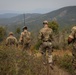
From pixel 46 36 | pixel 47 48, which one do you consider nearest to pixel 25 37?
pixel 47 48

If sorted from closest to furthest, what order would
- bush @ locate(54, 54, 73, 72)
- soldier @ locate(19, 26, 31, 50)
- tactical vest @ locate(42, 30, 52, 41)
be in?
1. tactical vest @ locate(42, 30, 52, 41)
2. bush @ locate(54, 54, 73, 72)
3. soldier @ locate(19, 26, 31, 50)

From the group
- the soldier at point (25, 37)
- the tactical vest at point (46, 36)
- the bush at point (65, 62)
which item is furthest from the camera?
the soldier at point (25, 37)

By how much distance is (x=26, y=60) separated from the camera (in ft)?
26.6

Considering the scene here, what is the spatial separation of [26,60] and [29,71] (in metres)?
0.42

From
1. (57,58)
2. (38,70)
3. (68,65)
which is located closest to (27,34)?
(57,58)

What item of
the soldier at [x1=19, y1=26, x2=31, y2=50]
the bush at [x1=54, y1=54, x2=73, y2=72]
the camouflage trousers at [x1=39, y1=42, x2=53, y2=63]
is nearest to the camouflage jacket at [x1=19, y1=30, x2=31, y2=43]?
the soldier at [x1=19, y1=26, x2=31, y2=50]

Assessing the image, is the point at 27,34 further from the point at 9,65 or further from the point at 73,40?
the point at 9,65

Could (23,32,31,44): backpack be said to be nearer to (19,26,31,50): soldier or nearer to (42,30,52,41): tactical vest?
(19,26,31,50): soldier

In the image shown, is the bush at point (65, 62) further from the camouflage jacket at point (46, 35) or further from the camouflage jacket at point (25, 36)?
the camouflage jacket at point (25, 36)

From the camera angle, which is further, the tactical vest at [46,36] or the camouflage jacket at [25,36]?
the camouflage jacket at [25,36]

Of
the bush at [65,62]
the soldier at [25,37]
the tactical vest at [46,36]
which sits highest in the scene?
the tactical vest at [46,36]

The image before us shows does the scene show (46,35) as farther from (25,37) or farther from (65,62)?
(25,37)

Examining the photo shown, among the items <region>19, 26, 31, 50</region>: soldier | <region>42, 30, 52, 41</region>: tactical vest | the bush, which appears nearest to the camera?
<region>42, 30, 52, 41</region>: tactical vest

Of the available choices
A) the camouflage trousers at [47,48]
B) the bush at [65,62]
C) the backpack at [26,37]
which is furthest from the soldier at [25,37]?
the camouflage trousers at [47,48]
